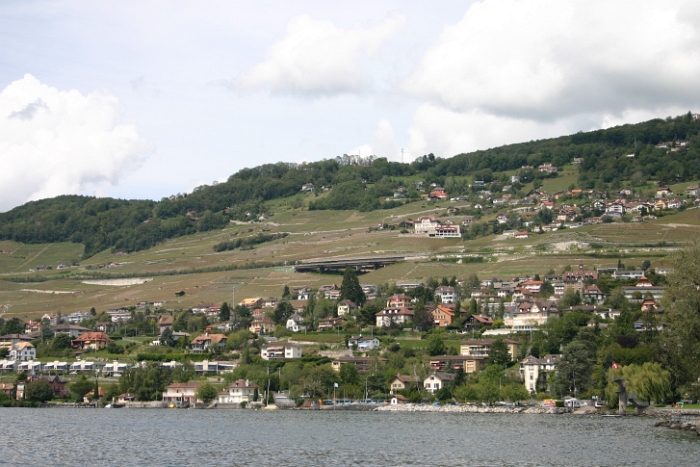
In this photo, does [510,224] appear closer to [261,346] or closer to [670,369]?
[261,346]

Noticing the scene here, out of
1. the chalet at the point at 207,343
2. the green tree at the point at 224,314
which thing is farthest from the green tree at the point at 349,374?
the green tree at the point at 224,314

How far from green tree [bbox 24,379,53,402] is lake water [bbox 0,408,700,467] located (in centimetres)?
1696

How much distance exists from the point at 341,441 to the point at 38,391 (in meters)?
48.1

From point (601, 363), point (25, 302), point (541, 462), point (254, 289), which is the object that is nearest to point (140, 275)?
point (25, 302)

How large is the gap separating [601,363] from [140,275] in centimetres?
10858

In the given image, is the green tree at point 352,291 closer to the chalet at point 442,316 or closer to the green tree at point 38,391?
the chalet at point 442,316

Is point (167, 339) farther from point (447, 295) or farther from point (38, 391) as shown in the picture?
point (447, 295)

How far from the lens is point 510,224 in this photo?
171250mm

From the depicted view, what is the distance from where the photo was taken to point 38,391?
9200 cm

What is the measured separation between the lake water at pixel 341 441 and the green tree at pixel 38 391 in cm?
1696

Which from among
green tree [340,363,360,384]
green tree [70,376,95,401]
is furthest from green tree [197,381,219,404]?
green tree [70,376,95,401]

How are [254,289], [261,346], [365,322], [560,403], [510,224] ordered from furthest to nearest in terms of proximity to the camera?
[510,224]
[254,289]
[365,322]
[261,346]
[560,403]

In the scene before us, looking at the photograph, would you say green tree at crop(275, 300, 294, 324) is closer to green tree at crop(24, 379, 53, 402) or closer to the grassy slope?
the grassy slope

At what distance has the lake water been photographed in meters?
45.1
